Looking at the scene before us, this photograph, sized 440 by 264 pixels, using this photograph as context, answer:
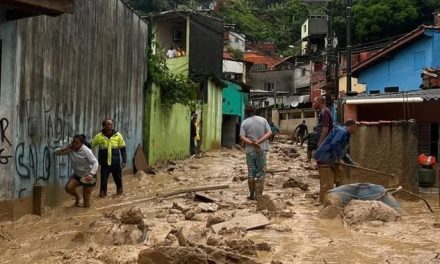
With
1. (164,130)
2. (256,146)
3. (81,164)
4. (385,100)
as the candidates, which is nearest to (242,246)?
(256,146)

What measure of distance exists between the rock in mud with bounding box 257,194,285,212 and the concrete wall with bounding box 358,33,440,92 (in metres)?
19.1

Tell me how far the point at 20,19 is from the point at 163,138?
1115 cm

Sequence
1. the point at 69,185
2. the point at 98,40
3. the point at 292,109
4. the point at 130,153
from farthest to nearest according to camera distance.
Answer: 1. the point at 292,109
2. the point at 130,153
3. the point at 98,40
4. the point at 69,185

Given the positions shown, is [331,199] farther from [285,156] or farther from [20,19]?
[285,156]

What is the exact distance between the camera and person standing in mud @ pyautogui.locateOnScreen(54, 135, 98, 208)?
9.40 meters

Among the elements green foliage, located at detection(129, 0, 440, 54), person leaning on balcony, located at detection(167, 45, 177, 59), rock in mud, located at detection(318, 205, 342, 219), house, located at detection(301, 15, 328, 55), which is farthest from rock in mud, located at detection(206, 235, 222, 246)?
house, located at detection(301, 15, 328, 55)

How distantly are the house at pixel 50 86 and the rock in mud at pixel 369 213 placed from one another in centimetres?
470

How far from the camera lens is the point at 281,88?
207 ft

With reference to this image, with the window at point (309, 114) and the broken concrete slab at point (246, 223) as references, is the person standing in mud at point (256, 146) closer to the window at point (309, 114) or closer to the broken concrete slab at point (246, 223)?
the broken concrete slab at point (246, 223)

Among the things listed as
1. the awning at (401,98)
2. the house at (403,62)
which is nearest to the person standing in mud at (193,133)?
the house at (403,62)

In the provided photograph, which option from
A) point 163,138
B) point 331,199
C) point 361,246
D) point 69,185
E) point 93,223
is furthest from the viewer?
point 163,138

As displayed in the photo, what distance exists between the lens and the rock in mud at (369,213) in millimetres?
7996

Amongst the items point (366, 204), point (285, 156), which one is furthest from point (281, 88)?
point (366, 204)

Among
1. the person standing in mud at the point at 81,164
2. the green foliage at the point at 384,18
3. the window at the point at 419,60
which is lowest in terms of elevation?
the person standing in mud at the point at 81,164
